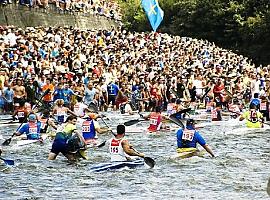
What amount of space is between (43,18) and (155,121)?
1415 cm

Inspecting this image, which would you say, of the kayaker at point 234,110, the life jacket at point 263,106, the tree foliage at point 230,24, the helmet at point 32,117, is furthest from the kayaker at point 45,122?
the tree foliage at point 230,24

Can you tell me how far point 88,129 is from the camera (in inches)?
768

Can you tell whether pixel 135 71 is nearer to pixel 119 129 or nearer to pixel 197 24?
pixel 119 129

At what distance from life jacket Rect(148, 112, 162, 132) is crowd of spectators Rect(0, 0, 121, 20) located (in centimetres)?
1126

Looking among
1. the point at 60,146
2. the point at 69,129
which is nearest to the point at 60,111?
the point at 60,146

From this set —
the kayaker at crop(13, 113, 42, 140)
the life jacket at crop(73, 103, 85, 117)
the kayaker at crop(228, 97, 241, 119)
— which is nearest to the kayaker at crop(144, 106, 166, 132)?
the life jacket at crop(73, 103, 85, 117)

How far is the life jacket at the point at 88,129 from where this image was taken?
19.5 meters

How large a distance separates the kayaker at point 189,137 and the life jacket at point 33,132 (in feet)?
13.4

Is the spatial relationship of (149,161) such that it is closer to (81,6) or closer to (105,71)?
(105,71)

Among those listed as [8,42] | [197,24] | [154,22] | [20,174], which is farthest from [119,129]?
[197,24]

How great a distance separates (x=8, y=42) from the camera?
26547 mm

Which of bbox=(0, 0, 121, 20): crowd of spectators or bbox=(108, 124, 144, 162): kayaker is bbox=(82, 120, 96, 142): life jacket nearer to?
bbox=(108, 124, 144, 162): kayaker

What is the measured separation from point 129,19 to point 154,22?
21.9m

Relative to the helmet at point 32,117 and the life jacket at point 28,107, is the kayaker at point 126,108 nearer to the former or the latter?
the life jacket at point 28,107
